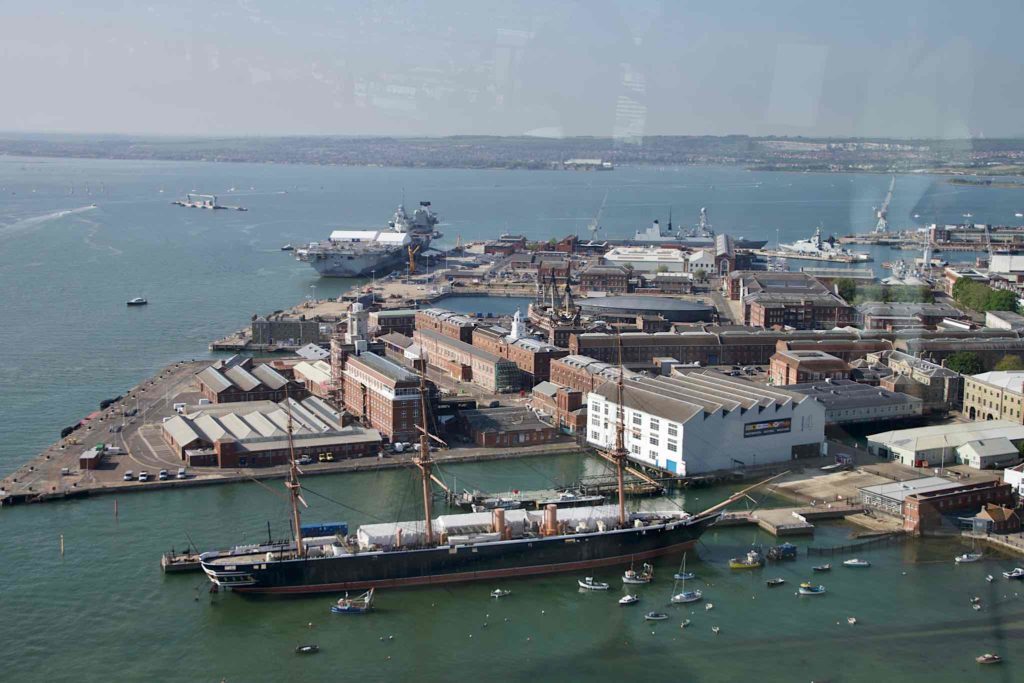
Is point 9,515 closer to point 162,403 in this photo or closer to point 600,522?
point 162,403

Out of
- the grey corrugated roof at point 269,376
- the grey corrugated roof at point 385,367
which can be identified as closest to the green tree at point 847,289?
the grey corrugated roof at point 385,367

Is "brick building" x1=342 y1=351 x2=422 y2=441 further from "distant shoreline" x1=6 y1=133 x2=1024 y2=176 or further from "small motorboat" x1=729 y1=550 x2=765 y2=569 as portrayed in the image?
"distant shoreline" x1=6 y1=133 x2=1024 y2=176

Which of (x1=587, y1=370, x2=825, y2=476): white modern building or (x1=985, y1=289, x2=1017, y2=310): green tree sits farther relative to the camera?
(x1=985, y1=289, x2=1017, y2=310): green tree

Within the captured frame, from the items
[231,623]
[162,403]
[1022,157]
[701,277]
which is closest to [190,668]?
[231,623]

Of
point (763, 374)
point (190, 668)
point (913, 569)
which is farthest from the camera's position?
point (763, 374)

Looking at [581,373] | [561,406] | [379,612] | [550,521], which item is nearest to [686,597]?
[550,521]

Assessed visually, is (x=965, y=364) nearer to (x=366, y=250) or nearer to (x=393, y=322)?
(x=393, y=322)

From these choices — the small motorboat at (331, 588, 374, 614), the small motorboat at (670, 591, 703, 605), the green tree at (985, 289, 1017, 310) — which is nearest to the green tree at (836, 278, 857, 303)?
the green tree at (985, 289, 1017, 310)
